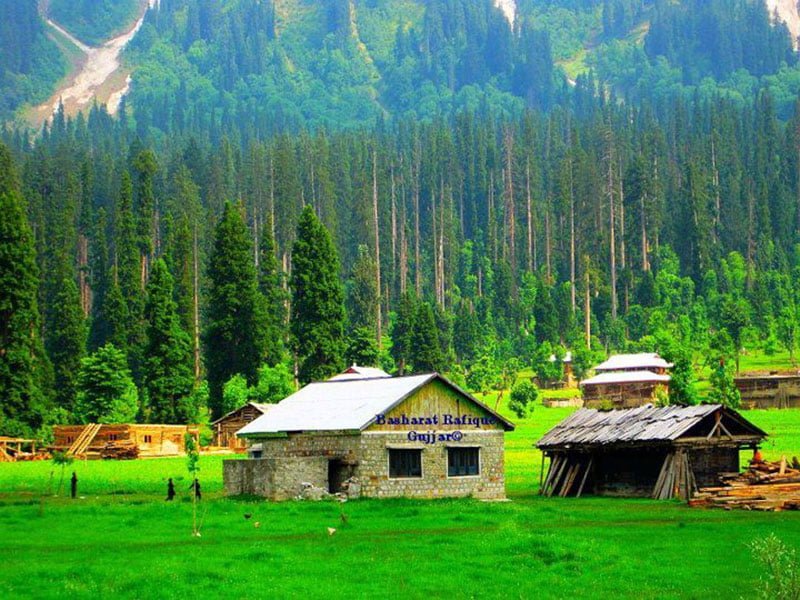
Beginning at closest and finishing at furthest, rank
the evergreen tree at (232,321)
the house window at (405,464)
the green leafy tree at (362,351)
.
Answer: the house window at (405,464), the evergreen tree at (232,321), the green leafy tree at (362,351)

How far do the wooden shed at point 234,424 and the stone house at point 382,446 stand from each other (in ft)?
114

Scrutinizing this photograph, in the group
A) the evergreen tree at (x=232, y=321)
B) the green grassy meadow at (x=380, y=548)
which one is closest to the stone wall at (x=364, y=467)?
the green grassy meadow at (x=380, y=548)

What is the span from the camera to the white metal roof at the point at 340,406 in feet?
174

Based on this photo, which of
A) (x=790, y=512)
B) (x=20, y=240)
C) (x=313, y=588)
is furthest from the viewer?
(x=20, y=240)

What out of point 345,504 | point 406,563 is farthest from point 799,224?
point 406,563

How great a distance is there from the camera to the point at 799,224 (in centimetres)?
18438

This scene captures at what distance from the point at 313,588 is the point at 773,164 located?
6860 inches

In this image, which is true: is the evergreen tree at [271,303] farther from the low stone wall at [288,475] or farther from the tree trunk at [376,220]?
the low stone wall at [288,475]

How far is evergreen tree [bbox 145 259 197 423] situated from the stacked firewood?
10407 mm

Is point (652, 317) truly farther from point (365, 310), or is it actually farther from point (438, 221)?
point (438, 221)

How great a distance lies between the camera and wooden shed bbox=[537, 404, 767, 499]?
178 ft

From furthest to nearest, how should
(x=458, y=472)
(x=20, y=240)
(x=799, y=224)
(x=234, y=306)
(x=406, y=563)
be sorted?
(x=799, y=224) → (x=234, y=306) → (x=20, y=240) → (x=458, y=472) → (x=406, y=563)

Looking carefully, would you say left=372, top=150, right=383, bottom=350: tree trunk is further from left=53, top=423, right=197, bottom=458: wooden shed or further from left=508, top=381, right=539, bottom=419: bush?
left=53, top=423, right=197, bottom=458: wooden shed

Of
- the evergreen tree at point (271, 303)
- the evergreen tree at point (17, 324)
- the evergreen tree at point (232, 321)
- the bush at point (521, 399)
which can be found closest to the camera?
the evergreen tree at point (17, 324)
